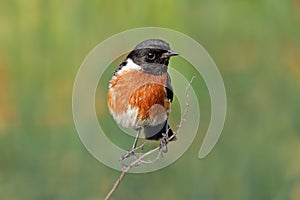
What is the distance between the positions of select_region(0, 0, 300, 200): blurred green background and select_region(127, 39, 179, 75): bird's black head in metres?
0.48

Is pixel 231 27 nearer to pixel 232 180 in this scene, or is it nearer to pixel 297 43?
pixel 297 43

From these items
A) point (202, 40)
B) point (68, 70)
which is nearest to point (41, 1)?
point (68, 70)

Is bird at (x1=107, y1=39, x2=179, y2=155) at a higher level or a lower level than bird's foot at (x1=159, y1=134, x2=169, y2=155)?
higher

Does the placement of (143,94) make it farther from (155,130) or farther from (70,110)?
(70,110)

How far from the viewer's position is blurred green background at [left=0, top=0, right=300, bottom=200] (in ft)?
3.98

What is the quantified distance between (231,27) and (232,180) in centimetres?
27

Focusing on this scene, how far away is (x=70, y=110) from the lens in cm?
122

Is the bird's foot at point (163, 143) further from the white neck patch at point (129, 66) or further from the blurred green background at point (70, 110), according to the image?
the blurred green background at point (70, 110)

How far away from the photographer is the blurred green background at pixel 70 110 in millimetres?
1212

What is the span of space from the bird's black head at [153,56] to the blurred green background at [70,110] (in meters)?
0.48

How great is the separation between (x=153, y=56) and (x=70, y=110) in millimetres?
536

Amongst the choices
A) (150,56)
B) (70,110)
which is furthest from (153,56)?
(70,110)

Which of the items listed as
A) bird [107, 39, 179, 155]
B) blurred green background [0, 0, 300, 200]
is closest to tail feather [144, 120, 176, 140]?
bird [107, 39, 179, 155]

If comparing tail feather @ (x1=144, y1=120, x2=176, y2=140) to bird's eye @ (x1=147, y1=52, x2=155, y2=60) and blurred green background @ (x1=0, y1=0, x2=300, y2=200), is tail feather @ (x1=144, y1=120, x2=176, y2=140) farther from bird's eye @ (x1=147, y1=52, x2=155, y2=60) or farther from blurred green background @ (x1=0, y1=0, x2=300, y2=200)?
blurred green background @ (x1=0, y1=0, x2=300, y2=200)
